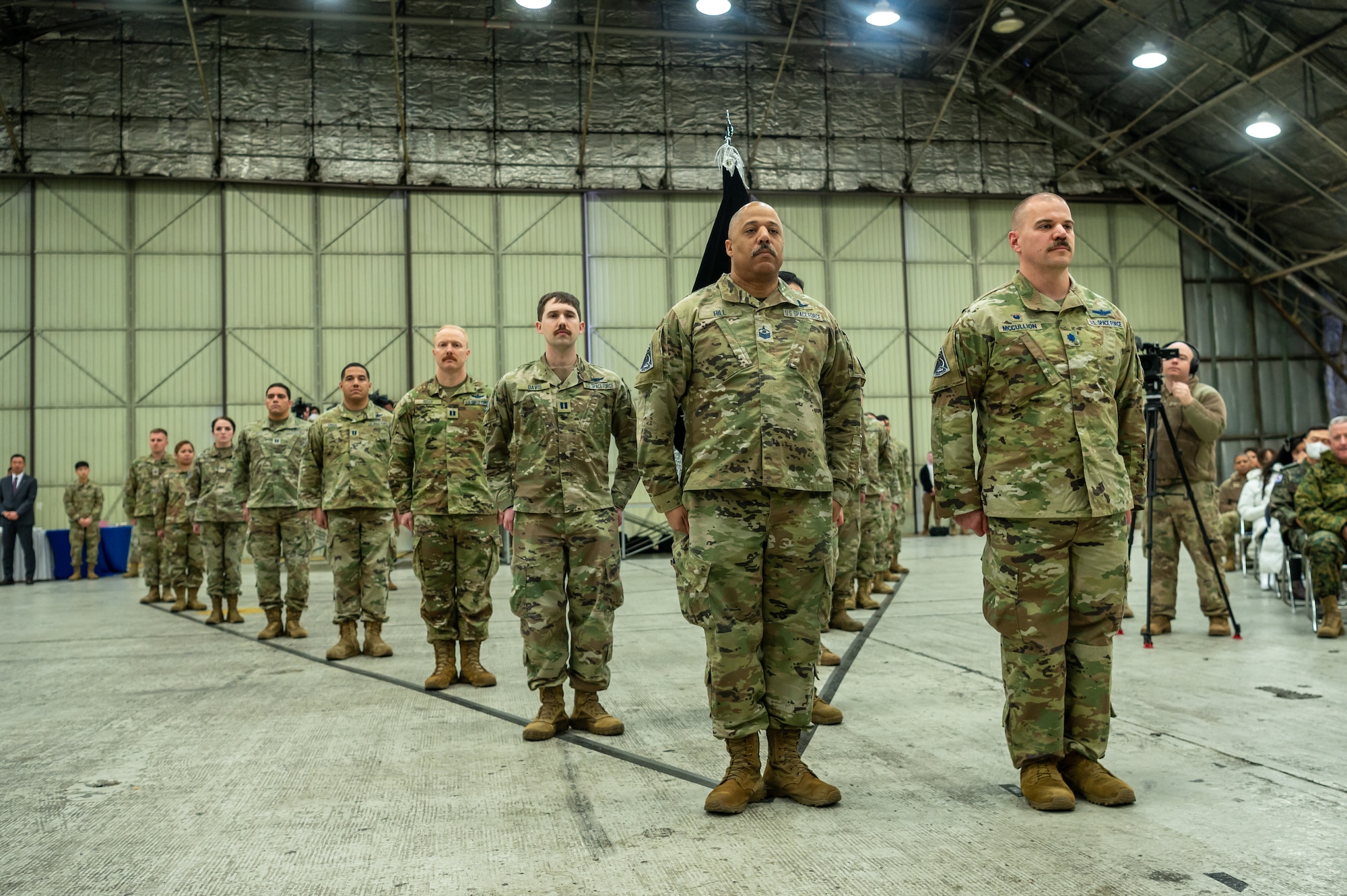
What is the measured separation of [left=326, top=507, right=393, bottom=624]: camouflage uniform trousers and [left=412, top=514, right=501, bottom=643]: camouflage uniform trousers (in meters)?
1.20

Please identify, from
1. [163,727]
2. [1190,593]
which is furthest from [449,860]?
[1190,593]

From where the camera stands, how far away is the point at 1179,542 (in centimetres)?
686

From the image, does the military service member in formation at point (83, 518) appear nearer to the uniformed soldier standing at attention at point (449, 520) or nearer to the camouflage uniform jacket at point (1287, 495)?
the uniformed soldier standing at attention at point (449, 520)

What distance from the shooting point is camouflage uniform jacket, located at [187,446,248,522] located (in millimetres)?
9180

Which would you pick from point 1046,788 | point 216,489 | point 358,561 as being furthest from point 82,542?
point 1046,788

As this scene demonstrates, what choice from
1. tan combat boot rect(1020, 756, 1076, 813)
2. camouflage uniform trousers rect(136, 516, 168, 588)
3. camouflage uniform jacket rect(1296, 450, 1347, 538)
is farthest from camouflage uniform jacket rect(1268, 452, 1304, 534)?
camouflage uniform trousers rect(136, 516, 168, 588)

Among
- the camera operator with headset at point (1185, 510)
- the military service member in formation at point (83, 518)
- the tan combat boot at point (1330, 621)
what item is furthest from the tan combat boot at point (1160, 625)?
the military service member in formation at point (83, 518)

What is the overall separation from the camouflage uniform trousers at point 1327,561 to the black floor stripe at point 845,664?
3037mm

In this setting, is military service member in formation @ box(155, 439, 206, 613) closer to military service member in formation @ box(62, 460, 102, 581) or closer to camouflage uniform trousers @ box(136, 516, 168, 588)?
camouflage uniform trousers @ box(136, 516, 168, 588)

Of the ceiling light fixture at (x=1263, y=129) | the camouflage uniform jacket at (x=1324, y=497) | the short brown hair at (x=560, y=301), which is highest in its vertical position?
the ceiling light fixture at (x=1263, y=129)

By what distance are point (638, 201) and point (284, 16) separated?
7.38 metres

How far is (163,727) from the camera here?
4.84 meters

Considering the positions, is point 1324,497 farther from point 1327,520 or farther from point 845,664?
point 845,664

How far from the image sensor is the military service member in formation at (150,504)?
11906mm
